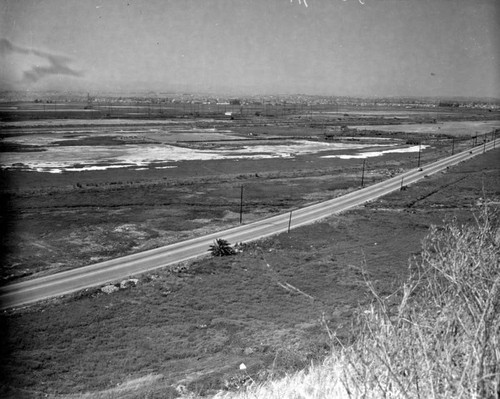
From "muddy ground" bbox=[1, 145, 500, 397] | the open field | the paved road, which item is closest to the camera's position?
"muddy ground" bbox=[1, 145, 500, 397]

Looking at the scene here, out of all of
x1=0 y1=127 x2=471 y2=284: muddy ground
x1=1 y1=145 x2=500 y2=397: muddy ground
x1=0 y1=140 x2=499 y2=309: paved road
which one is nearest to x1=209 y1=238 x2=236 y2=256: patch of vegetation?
x1=1 y1=145 x2=500 y2=397: muddy ground

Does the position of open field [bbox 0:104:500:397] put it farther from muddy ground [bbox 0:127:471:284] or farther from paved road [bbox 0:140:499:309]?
paved road [bbox 0:140:499:309]

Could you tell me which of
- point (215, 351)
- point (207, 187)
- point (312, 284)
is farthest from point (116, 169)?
point (215, 351)

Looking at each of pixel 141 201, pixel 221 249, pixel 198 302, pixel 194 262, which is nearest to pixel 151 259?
pixel 194 262

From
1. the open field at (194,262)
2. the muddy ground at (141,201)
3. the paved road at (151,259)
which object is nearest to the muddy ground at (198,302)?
the open field at (194,262)

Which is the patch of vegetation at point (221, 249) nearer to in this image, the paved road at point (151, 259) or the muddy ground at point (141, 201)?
the paved road at point (151, 259)

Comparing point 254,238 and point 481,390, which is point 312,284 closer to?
point 254,238

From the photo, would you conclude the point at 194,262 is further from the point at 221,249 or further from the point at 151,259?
the point at 151,259
